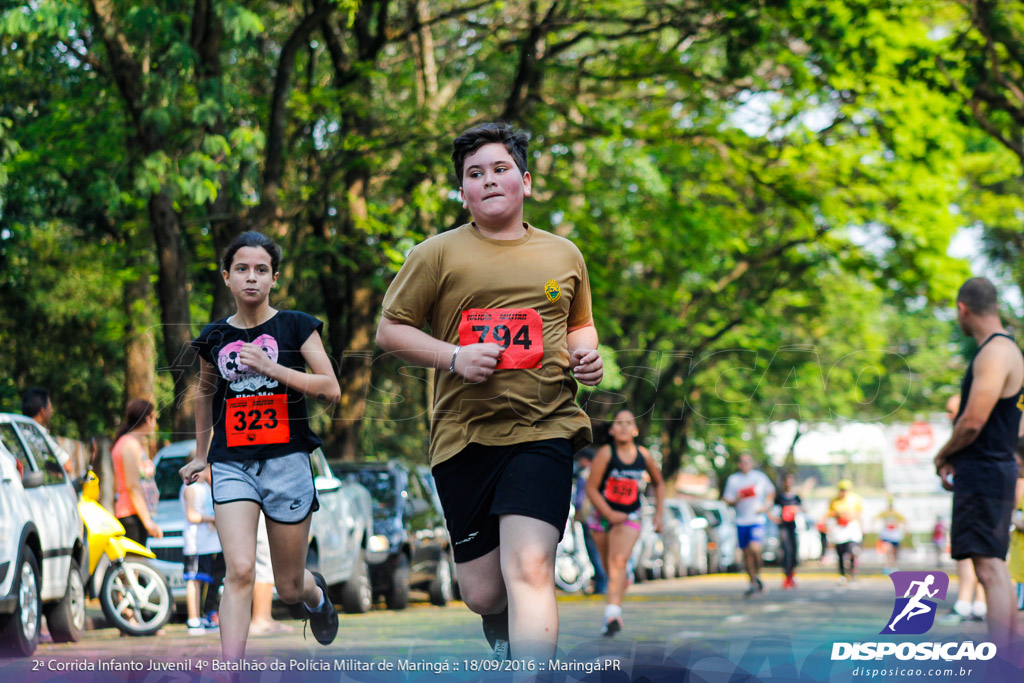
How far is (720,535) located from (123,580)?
2250 cm

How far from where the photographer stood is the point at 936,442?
108 ft

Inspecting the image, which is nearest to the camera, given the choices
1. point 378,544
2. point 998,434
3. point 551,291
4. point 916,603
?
point 551,291

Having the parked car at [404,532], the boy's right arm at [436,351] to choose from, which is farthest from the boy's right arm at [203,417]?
the parked car at [404,532]

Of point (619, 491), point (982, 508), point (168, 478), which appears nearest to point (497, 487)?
point (982, 508)

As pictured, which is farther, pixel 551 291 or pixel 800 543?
pixel 800 543

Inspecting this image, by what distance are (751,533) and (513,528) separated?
540 inches

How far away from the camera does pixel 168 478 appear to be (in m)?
12.6

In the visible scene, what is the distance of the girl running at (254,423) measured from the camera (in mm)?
5590

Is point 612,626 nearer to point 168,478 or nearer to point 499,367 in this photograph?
point 168,478

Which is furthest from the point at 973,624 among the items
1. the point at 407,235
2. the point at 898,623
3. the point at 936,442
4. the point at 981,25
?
the point at 936,442

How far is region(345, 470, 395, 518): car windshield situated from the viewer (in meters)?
14.6

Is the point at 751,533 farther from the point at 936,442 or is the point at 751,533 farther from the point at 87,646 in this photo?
the point at 936,442

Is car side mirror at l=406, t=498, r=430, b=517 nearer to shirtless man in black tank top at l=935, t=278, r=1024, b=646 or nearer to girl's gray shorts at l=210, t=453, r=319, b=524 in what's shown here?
shirtless man in black tank top at l=935, t=278, r=1024, b=646

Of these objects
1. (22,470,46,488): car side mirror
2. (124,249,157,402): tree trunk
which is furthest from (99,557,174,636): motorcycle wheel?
(124,249,157,402): tree trunk
